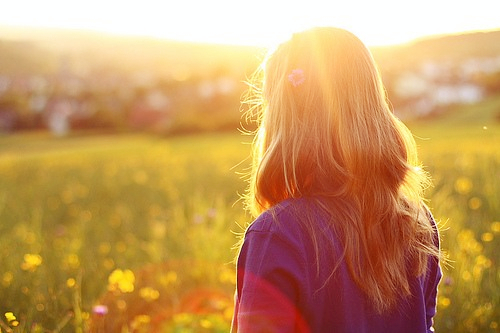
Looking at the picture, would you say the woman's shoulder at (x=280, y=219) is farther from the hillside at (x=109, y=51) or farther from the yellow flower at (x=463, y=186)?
the hillside at (x=109, y=51)

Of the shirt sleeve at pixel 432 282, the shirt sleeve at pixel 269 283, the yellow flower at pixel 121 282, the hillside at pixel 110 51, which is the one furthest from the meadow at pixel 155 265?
the hillside at pixel 110 51

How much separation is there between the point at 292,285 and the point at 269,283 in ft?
0.26

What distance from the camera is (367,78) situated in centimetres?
185

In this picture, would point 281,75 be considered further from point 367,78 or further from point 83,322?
point 83,322

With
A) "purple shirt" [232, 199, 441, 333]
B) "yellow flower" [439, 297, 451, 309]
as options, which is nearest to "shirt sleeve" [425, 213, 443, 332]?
"purple shirt" [232, 199, 441, 333]

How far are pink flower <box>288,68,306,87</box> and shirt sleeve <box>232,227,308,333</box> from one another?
1.44 feet

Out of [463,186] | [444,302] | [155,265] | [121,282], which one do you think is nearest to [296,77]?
[121,282]

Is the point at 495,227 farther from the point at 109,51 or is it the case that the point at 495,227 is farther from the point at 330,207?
the point at 109,51

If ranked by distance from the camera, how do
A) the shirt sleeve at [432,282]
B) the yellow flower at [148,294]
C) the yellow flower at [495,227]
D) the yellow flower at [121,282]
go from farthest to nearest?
the yellow flower at [495,227], the yellow flower at [148,294], the yellow flower at [121,282], the shirt sleeve at [432,282]

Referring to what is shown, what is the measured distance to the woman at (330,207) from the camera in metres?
1.64

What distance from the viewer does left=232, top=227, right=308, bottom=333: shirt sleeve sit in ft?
5.30

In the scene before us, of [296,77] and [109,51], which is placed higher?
[296,77]

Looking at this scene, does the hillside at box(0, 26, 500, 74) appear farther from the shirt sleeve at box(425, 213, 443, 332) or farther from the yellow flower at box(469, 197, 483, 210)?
the shirt sleeve at box(425, 213, 443, 332)

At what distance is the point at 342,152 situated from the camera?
1788 millimetres
